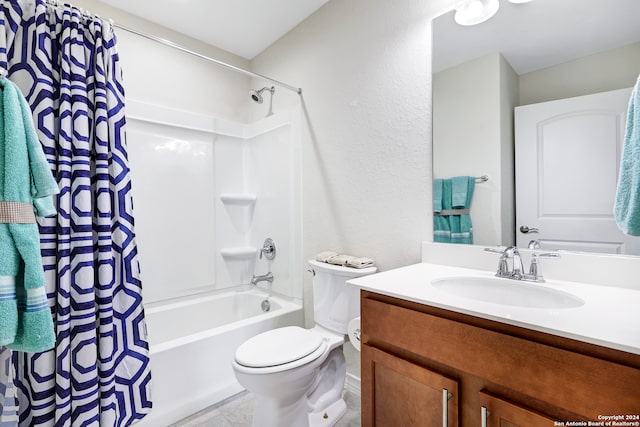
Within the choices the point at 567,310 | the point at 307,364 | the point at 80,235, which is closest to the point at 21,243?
the point at 80,235

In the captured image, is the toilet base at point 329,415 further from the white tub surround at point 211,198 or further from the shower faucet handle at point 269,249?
the shower faucet handle at point 269,249

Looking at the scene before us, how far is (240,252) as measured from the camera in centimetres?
257

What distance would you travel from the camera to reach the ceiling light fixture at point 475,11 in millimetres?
1312

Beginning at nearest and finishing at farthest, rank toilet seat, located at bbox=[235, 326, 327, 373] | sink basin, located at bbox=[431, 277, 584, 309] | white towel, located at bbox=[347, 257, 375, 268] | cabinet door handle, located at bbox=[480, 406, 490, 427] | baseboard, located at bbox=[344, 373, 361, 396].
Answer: cabinet door handle, located at bbox=[480, 406, 490, 427], sink basin, located at bbox=[431, 277, 584, 309], toilet seat, located at bbox=[235, 326, 327, 373], white towel, located at bbox=[347, 257, 375, 268], baseboard, located at bbox=[344, 373, 361, 396]

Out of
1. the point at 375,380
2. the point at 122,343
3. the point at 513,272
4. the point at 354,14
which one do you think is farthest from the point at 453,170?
the point at 122,343

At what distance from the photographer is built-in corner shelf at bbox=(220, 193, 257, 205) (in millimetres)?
2553

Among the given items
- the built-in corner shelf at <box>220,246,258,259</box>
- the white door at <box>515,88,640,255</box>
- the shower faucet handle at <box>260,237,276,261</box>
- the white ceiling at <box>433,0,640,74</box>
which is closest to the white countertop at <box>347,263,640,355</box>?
the white door at <box>515,88,640,255</box>

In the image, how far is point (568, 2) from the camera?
3.76 feet

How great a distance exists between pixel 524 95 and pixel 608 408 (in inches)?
43.9

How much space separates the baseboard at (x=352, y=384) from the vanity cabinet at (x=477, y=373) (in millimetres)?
748

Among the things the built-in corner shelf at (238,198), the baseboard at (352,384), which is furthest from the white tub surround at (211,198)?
the baseboard at (352,384)

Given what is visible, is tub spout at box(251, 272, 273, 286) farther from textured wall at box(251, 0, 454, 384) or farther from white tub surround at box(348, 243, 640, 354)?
white tub surround at box(348, 243, 640, 354)

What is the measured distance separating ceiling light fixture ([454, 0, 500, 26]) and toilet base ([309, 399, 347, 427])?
2.03 meters

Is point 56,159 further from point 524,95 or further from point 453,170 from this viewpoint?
point 524,95
